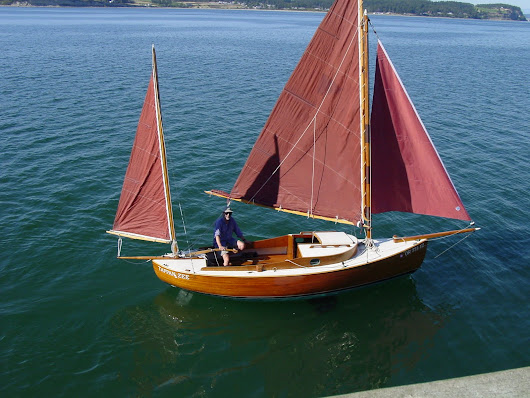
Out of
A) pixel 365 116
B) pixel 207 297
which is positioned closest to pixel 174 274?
pixel 207 297

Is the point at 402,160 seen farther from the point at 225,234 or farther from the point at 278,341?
the point at 278,341

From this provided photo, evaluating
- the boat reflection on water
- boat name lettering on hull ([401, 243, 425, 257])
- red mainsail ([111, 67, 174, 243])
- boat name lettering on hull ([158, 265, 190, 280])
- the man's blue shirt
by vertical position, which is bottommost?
the boat reflection on water

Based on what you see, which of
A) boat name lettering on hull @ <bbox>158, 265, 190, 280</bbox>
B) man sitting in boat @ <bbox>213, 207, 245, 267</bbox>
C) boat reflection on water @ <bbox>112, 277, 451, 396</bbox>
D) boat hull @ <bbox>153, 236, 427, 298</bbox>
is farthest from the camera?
man sitting in boat @ <bbox>213, 207, 245, 267</bbox>

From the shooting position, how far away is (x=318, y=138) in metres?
15.8

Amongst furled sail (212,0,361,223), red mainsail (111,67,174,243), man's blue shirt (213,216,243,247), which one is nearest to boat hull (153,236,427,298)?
man's blue shirt (213,216,243,247)

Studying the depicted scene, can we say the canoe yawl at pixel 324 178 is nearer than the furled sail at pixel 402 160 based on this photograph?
Yes

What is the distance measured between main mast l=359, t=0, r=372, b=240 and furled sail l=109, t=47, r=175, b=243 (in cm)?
679

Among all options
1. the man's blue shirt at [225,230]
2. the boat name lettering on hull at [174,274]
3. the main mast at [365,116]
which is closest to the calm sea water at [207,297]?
the boat name lettering on hull at [174,274]

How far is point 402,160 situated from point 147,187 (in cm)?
916

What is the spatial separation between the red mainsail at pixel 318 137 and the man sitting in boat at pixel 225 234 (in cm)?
119

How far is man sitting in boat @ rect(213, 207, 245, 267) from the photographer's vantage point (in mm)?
16031

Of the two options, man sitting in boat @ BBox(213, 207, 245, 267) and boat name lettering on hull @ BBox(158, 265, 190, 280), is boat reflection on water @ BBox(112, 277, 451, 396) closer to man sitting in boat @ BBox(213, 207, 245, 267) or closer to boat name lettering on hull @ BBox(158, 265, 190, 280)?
boat name lettering on hull @ BBox(158, 265, 190, 280)

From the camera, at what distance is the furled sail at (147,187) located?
1457 centimetres

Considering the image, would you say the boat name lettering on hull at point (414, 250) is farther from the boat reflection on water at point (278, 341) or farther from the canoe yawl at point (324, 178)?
the boat reflection on water at point (278, 341)
